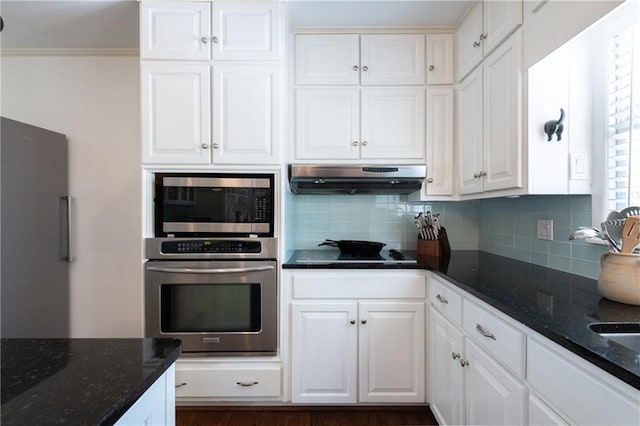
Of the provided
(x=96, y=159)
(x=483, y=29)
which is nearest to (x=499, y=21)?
(x=483, y=29)

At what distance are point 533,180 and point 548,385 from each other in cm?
88

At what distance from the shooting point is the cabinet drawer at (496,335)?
961mm

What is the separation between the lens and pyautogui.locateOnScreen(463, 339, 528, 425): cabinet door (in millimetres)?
971

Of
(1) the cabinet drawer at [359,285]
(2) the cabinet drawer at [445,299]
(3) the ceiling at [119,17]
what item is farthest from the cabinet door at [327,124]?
(2) the cabinet drawer at [445,299]

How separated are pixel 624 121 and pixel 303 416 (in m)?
2.19

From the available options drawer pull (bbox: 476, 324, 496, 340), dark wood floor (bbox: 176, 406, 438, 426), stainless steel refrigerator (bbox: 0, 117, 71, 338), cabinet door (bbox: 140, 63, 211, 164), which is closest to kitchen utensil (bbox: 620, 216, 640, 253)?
drawer pull (bbox: 476, 324, 496, 340)

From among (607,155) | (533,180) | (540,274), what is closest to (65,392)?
(533,180)

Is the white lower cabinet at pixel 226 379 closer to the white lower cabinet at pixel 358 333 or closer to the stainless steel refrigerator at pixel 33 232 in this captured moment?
the white lower cabinet at pixel 358 333

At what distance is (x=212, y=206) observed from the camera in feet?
5.82

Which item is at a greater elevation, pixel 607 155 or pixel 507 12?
pixel 507 12

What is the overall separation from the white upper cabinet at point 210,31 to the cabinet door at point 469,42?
45.6 inches

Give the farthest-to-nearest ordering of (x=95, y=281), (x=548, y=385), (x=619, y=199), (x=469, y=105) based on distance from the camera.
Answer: (x=95, y=281), (x=469, y=105), (x=619, y=199), (x=548, y=385)

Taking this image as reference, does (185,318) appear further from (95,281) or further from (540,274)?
(540,274)

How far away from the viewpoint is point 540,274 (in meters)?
1.51
